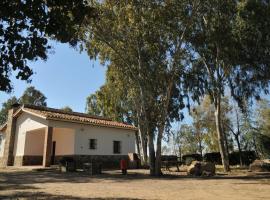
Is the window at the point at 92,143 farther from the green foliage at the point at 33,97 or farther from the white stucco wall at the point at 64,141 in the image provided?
the green foliage at the point at 33,97

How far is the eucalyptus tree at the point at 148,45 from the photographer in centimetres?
1884

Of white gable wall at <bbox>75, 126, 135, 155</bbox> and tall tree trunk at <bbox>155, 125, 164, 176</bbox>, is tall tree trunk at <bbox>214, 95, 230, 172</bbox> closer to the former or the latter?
tall tree trunk at <bbox>155, 125, 164, 176</bbox>

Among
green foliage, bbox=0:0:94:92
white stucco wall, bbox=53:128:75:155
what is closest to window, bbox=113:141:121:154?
white stucco wall, bbox=53:128:75:155

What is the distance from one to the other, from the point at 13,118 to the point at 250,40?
21.7 metres

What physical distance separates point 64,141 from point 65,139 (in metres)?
0.30

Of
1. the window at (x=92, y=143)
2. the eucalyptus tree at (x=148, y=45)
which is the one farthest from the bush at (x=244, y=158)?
the eucalyptus tree at (x=148, y=45)

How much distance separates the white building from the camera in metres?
27.0

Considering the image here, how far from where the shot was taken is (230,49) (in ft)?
68.8

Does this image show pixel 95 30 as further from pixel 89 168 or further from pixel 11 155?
pixel 11 155

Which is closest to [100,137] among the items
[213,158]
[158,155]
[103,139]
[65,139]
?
[103,139]

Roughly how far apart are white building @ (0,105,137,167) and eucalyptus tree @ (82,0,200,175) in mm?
7765

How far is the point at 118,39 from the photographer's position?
65.2 feet

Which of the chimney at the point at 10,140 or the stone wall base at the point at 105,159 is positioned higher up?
the chimney at the point at 10,140

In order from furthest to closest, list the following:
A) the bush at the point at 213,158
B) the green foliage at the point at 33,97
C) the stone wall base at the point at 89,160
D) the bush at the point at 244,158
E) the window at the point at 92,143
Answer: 1. the green foliage at the point at 33,97
2. the bush at the point at 213,158
3. the bush at the point at 244,158
4. the window at the point at 92,143
5. the stone wall base at the point at 89,160
